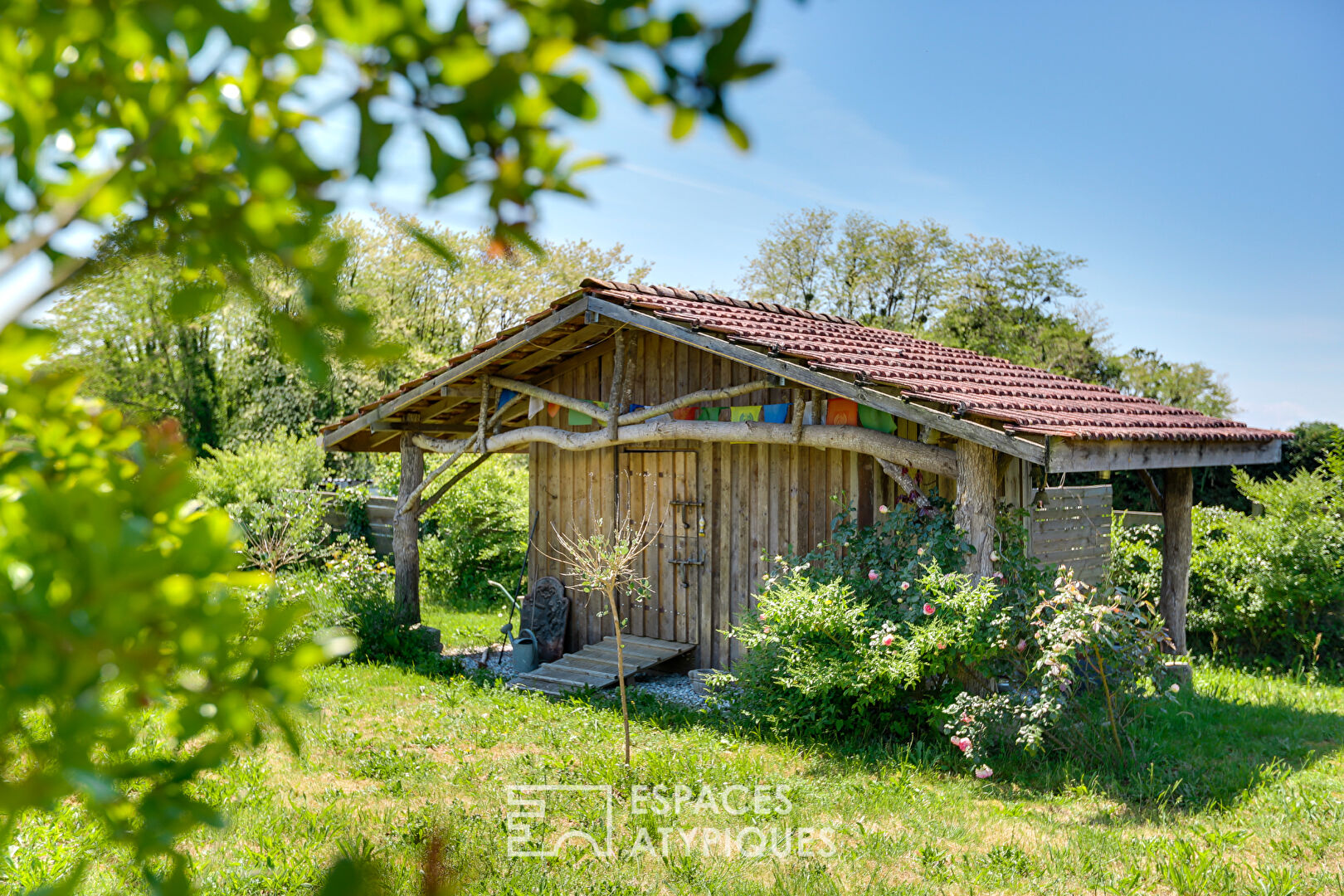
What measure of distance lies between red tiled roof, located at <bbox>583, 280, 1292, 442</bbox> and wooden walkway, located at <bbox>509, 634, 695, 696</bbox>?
3248mm

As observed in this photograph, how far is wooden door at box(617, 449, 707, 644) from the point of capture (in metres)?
9.08

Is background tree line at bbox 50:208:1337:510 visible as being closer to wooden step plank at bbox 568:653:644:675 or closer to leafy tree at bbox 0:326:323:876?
wooden step plank at bbox 568:653:644:675

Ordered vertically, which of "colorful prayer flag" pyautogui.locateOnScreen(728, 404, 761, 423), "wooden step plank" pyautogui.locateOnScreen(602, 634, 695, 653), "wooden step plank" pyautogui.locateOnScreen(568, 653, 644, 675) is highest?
"colorful prayer flag" pyautogui.locateOnScreen(728, 404, 761, 423)

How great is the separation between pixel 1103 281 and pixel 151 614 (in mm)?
30722

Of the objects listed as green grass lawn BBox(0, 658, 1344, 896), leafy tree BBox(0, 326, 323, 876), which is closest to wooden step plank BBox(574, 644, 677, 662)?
green grass lawn BBox(0, 658, 1344, 896)

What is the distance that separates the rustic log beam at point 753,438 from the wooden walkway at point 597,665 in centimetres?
203

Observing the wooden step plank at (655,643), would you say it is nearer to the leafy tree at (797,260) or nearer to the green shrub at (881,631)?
the green shrub at (881,631)

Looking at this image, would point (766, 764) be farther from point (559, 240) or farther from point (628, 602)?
point (559, 240)

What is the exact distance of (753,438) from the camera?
25.8ft

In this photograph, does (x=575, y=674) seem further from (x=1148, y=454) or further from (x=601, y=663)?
(x=1148, y=454)

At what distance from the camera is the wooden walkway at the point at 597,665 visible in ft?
28.2

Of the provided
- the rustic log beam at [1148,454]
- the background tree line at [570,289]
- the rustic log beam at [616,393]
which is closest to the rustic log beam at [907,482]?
the rustic log beam at [1148,454]

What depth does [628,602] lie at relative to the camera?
962cm

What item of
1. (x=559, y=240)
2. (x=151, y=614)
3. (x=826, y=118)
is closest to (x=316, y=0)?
(x=151, y=614)
